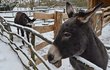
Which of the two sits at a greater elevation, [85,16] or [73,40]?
[85,16]

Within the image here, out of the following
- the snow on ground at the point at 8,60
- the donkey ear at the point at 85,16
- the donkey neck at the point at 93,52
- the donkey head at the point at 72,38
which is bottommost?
the snow on ground at the point at 8,60

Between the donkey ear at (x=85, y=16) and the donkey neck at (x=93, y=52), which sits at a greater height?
the donkey ear at (x=85, y=16)

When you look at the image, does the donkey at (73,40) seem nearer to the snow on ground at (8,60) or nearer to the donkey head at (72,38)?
the donkey head at (72,38)

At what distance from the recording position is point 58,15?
27.7ft

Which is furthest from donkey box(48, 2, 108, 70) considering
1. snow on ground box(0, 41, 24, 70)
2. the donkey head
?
snow on ground box(0, 41, 24, 70)

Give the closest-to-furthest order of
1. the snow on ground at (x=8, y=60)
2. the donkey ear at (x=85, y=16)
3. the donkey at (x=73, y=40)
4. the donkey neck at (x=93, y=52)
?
1. the donkey ear at (x=85, y=16)
2. the donkey at (x=73, y=40)
3. the donkey neck at (x=93, y=52)
4. the snow on ground at (x=8, y=60)

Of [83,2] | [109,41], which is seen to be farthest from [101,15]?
[83,2]

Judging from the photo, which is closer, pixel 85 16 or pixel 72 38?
pixel 85 16

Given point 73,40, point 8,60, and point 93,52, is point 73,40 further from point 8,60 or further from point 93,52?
point 8,60

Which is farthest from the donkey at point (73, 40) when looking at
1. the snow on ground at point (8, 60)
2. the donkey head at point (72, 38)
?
the snow on ground at point (8, 60)

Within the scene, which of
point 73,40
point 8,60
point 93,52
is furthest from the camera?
point 8,60

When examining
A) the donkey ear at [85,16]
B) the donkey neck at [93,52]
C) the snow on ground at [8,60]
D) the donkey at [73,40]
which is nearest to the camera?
the donkey ear at [85,16]

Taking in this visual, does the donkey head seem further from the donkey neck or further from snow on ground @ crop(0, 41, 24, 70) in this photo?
snow on ground @ crop(0, 41, 24, 70)

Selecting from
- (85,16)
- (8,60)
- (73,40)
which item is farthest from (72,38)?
(8,60)
